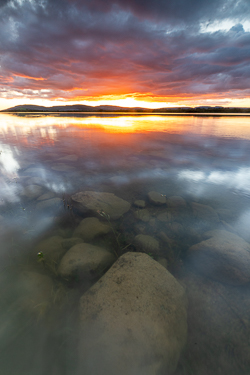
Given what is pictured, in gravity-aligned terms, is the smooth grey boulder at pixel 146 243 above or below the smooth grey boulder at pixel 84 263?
below

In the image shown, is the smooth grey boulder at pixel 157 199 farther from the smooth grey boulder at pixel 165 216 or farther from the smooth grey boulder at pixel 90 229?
the smooth grey boulder at pixel 90 229

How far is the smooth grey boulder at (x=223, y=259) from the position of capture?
3.09 meters

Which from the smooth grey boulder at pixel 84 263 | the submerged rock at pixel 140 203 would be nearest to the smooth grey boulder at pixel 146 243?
the smooth grey boulder at pixel 84 263

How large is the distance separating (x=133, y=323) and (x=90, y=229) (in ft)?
8.19

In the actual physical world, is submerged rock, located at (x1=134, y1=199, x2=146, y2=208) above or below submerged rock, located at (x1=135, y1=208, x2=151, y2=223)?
above

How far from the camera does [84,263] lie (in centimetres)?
328

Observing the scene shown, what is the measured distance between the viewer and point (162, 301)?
8.32ft

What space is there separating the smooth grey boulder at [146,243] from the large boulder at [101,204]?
1.19m

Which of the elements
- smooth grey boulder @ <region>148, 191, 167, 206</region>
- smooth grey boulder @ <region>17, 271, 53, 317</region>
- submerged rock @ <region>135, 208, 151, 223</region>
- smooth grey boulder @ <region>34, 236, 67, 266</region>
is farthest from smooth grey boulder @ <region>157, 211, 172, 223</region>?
smooth grey boulder @ <region>17, 271, 53, 317</region>

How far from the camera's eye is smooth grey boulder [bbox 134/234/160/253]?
3.91 m

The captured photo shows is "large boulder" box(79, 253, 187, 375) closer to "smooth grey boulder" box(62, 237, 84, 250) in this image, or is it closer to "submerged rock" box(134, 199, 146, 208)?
Answer: "smooth grey boulder" box(62, 237, 84, 250)

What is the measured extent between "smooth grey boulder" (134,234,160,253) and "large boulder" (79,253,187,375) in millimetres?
868

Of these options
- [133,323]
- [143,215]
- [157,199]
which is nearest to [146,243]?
[143,215]

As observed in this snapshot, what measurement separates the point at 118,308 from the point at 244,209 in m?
5.51
